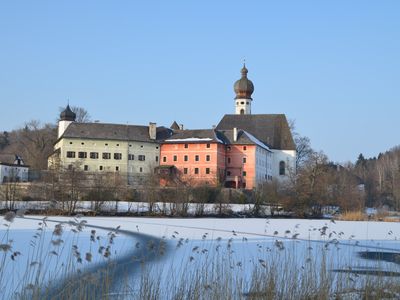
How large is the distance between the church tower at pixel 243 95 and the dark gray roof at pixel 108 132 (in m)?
23.0

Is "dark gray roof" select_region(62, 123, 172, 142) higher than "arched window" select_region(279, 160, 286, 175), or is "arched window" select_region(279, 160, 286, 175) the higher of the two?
"dark gray roof" select_region(62, 123, 172, 142)

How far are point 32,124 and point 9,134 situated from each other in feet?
105

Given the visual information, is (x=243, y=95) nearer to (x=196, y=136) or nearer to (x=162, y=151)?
(x=196, y=136)

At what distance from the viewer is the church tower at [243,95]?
10019 centimetres

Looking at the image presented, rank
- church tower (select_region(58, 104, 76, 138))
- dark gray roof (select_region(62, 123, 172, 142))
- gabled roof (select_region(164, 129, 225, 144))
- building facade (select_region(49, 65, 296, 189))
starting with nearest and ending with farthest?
building facade (select_region(49, 65, 296, 189)), dark gray roof (select_region(62, 123, 172, 142)), gabled roof (select_region(164, 129, 225, 144)), church tower (select_region(58, 104, 76, 138))

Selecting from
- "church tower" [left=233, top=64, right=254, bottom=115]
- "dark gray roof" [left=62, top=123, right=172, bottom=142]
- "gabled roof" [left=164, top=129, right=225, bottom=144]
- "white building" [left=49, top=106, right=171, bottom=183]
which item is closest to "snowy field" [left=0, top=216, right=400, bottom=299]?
"gabled roof" [left=164, top=129, right=225, bottom=144]

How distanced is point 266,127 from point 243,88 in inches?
458

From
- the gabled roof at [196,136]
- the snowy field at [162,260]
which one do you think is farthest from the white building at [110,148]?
the snowy field at [162,260]

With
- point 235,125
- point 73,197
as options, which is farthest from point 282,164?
point 73,197

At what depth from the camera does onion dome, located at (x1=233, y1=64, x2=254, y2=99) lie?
100250 millimetres

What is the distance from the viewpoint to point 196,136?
79.6 m

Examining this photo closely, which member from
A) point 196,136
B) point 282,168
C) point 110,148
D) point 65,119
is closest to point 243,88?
point 282,168

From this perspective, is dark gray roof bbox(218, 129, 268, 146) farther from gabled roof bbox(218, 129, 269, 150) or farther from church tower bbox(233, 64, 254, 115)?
church tower bbox(233, 64, 254, 115)

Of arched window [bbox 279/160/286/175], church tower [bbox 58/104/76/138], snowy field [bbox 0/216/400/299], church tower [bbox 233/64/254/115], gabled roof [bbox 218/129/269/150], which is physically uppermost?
church tower [bbox 233/64/254/115]
